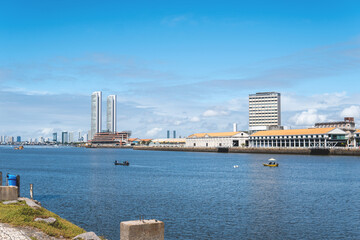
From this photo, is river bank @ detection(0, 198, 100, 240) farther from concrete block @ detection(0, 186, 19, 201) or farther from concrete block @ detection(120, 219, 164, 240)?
concrete block @ detection(0, 186, 19, 201)

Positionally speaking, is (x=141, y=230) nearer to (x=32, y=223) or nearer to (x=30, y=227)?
(x=30, y=227)

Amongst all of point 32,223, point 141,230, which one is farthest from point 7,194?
point 141,230

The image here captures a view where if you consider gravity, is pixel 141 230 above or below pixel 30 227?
above

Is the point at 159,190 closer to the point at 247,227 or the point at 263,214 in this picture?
the point at 263,214

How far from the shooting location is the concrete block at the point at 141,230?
57.2 feet

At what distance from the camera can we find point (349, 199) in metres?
48.8

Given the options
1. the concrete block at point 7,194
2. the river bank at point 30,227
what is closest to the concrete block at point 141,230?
the river bank at point 30,227

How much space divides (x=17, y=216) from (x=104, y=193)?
3055cm

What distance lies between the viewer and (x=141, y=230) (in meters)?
17.7

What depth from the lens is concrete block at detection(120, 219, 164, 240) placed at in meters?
17.4

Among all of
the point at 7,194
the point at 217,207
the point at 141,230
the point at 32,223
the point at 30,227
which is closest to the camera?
the point at 141,230

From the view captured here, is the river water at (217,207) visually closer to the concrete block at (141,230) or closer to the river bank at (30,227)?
the river bank at (30,227)

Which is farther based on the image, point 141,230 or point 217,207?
point 217,207

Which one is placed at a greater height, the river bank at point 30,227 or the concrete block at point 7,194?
the concrete block at point 7,194
